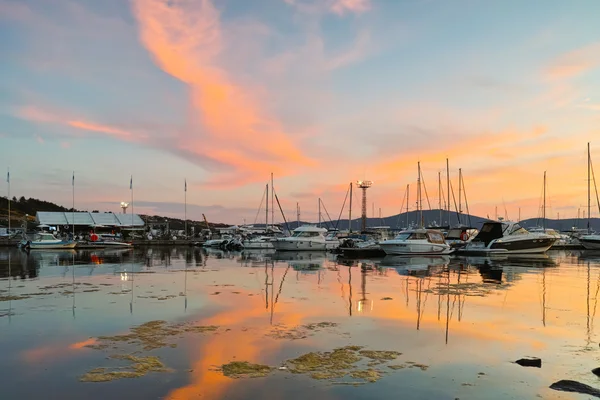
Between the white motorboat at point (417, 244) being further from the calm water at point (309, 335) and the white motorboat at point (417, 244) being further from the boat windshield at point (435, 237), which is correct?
the calm water at point (309, 335)

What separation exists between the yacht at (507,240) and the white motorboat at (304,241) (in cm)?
1629

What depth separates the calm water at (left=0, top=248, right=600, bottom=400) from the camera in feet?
24.7

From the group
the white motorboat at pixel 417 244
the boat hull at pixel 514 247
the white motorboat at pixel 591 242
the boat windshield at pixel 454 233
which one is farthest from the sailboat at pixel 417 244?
the white motorboat at pixel 591 242

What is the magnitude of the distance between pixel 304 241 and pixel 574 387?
45.1m

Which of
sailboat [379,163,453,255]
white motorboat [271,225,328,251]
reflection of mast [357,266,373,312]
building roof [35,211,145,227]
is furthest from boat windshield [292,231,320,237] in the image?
building roof [35,211,145,227]

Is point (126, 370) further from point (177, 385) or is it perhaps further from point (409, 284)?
point (409, 284)

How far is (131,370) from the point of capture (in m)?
8.31

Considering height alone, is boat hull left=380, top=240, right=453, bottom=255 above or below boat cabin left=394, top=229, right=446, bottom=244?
below

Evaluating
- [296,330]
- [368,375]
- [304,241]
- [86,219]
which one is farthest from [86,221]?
[368,375]

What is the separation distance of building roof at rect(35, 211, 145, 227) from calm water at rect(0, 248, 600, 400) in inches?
2983

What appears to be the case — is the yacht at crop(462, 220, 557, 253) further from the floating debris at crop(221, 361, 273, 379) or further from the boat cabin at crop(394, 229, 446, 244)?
the floating debris at crop(221, 361, 273, 379)

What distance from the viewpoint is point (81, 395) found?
23.3 ft

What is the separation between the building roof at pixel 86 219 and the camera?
299 ft

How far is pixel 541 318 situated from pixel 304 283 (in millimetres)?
10763
